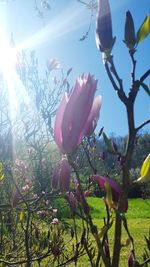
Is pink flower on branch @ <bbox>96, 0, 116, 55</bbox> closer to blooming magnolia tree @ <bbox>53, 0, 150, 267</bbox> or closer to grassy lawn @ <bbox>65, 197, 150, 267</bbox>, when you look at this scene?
blooming magnolia tree @ <bbox>53, 0, 150, 267</bbox>

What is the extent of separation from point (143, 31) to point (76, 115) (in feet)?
0.58

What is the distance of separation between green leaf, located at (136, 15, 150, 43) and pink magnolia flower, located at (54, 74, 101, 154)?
0.34ft

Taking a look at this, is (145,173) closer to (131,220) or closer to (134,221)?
(134,221)

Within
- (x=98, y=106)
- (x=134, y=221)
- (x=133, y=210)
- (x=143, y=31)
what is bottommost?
(x=98, y=106)

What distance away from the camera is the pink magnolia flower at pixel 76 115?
611 mm

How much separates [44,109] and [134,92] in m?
Result: 5.66

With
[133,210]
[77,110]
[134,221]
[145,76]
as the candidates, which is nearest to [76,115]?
[77,110]

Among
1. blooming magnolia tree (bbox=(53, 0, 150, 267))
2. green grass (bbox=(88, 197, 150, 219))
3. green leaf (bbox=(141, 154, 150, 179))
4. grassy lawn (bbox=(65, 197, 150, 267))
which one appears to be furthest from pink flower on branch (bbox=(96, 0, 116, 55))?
green grass (bbox=(88, 197, 150, 219))

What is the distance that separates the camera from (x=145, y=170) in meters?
0.61

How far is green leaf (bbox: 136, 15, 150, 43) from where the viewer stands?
66 cm

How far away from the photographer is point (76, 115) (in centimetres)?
62

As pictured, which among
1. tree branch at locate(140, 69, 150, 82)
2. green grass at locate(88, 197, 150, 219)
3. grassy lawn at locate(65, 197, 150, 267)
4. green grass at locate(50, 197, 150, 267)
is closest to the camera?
tree branch at locate(140, 69, 150, 82)

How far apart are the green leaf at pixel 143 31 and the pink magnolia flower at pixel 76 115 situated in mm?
104

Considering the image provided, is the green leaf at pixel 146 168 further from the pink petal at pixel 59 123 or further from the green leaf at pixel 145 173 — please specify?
the pink petal at pixel 59 123
